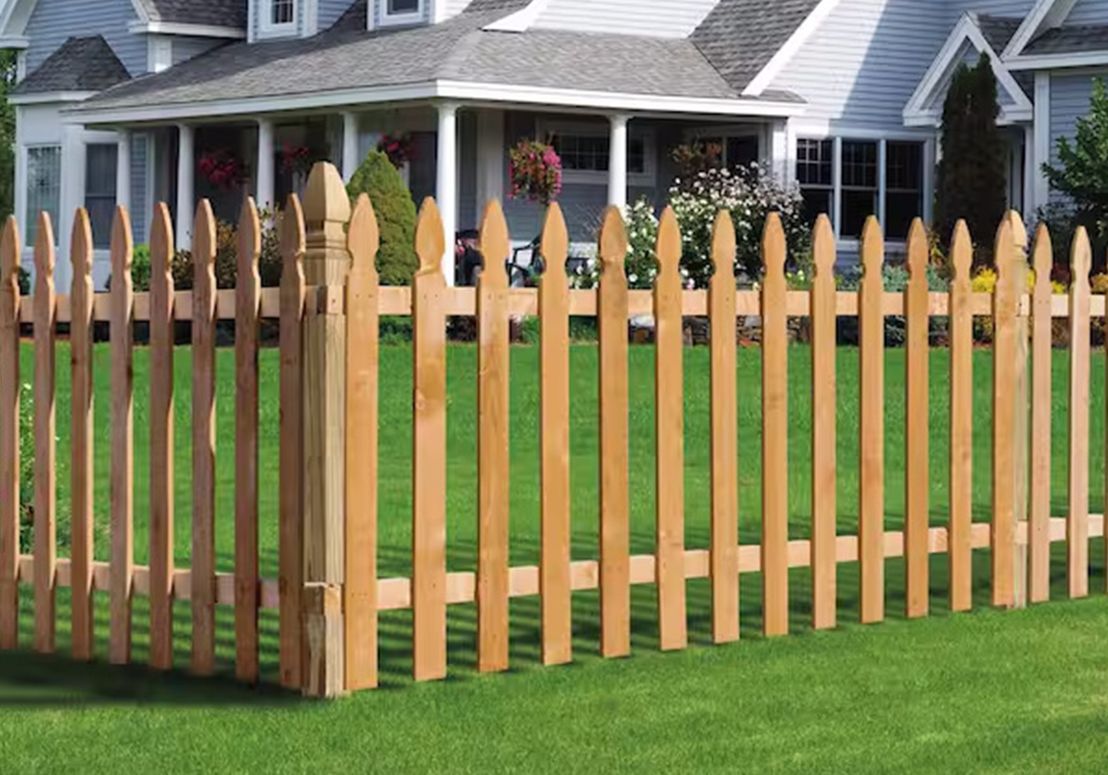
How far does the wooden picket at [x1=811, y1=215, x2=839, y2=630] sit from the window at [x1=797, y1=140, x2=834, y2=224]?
A: 25.1 meters

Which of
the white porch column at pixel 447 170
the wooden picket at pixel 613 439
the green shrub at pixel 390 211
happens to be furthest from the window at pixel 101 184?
the wooden picket at pixel 613 439

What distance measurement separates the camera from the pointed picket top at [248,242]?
849cm

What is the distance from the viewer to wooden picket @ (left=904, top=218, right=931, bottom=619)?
1010 cm

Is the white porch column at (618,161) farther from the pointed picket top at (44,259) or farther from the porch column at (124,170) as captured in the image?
the pointed picket top at (44,259)

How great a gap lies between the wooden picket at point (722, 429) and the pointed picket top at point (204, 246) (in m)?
1.85

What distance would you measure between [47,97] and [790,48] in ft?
38.4

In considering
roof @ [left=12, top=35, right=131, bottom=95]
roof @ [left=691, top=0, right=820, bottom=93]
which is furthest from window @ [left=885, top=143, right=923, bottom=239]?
roof @ [left=12, top=35, right=131, bottom=95]

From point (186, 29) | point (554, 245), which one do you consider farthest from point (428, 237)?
point (186, 29)

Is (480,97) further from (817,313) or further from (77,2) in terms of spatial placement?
(817,313)

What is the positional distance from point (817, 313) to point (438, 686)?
218 centimetres

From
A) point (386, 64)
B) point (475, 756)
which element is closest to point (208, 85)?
point (386, 64)

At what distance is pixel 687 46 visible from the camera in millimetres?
34969

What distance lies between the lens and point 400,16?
116 ft

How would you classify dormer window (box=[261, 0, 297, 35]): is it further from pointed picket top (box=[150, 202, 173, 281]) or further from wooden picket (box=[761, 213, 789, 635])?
pointed picket top (box=[150, 202, 173, 281])
